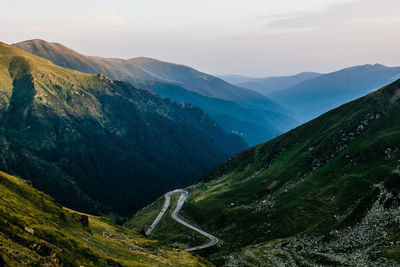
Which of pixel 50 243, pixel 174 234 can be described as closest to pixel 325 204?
pixel 174 234

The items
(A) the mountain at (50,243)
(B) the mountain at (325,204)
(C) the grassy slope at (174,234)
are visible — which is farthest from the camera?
(C) the grassy slope at (174,234)

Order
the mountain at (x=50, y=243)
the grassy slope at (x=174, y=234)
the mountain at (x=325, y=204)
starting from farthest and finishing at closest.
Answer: the grassy slope at (x=174, y=234) → the mountain at (x=325, y=204) → the mountain at (x=50, y=243)

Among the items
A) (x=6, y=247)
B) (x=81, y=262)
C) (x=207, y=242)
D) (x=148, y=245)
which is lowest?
(x=207, y=242)

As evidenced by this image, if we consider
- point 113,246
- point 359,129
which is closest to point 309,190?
point 359,129

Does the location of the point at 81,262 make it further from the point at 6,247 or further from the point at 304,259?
the point at 304,259

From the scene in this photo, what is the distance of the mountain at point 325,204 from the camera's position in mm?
92938

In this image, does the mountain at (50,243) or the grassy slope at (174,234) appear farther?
Answer: the grassy slope at (174,234)

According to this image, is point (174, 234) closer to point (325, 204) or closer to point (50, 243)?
point (325, 204)

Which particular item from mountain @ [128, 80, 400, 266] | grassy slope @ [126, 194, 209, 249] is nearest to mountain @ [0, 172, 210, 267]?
mountain @ [128, 80, 400, 266]

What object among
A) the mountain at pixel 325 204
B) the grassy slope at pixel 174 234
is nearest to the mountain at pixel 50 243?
the mountain at pixel 325 204

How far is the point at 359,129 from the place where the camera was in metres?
163

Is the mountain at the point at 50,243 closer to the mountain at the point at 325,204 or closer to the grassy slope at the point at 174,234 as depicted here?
the mountain at the point at 325,204

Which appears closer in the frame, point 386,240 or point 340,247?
point 386,240

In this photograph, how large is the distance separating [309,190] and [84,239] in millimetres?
99565
